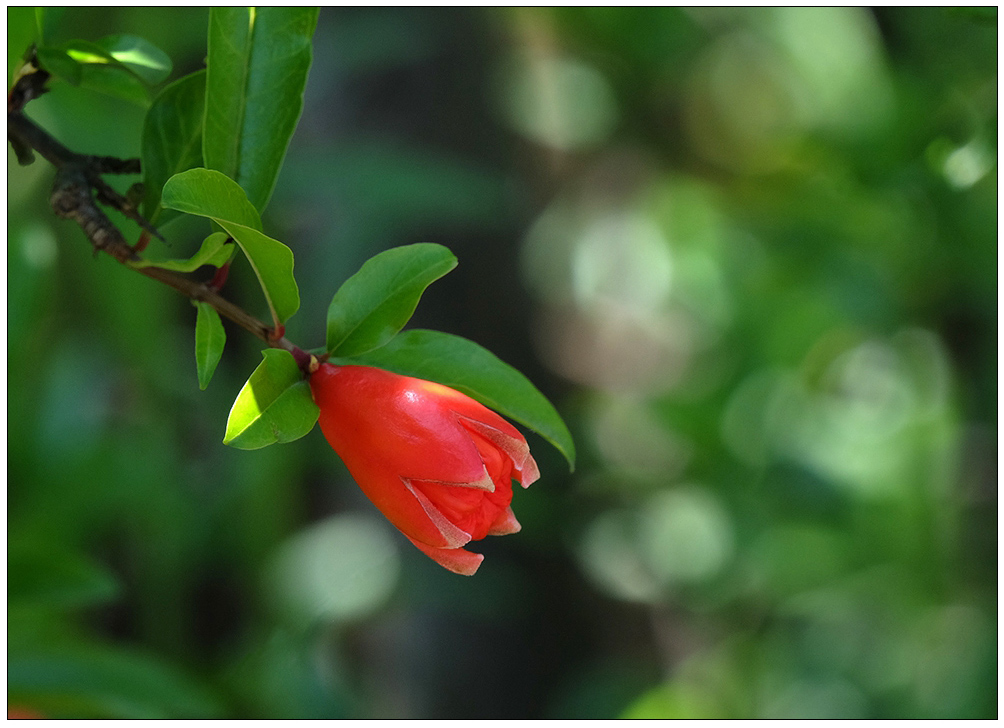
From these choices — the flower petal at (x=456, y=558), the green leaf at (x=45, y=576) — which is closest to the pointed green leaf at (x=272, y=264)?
the flower petal at (x=456, y=558)

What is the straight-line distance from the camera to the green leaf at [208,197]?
328 millimetres

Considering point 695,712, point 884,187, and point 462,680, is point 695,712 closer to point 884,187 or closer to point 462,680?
point 462,680

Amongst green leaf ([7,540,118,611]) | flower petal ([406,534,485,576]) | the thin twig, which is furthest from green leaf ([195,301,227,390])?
green leaf ([7,540,118,611])

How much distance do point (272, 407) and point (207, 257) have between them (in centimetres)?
6

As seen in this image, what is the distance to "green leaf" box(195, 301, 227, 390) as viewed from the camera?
376 mm

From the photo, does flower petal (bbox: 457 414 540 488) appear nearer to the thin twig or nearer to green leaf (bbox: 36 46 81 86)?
the thin twig

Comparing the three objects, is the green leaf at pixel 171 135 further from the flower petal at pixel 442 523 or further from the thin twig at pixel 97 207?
the flower petal at pixel 442 523

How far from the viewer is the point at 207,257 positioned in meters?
0.36

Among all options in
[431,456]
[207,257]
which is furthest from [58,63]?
[431,456]

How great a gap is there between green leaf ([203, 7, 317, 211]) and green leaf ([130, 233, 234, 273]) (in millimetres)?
39

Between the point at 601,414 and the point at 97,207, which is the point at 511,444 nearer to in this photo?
the point at 97,207

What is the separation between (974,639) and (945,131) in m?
0.76

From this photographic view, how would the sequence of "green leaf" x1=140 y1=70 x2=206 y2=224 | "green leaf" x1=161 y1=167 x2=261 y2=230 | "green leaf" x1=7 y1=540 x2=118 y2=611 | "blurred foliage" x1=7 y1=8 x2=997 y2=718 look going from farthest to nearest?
"blurred foliage" x1=7 y1=8 x2=997 y2=718 → "green leaf" x1=7 y1=540 x2=118 y2=611 → "green leaf" x1=140 y1=70 x2=206 y2=224 → "green leaf" x1=161 y1=167 x2=261 y2=230

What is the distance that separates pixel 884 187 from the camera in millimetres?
1007
